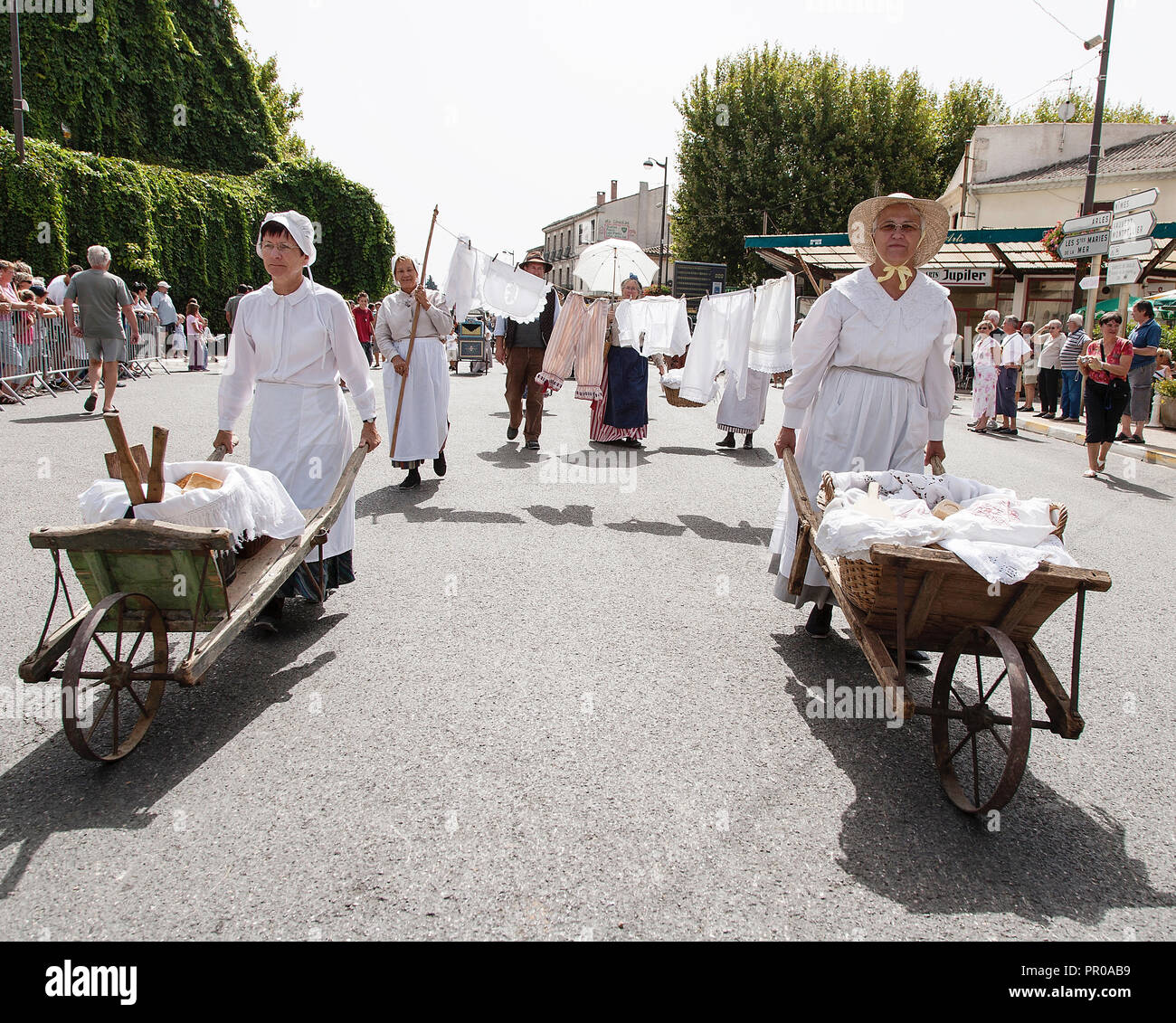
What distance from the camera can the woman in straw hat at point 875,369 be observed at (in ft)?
14.9

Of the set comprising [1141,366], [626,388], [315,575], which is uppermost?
[1141,366]

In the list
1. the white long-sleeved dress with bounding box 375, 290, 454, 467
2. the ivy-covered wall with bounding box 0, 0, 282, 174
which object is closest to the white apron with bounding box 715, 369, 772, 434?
the white long-sleeved dress with bounding box 375, 290, 454, 467

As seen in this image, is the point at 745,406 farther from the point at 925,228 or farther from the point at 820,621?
the point at 820,621

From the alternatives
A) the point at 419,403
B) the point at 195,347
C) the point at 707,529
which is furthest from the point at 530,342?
the point at 195,347

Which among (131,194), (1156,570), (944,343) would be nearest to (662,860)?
(944,343)

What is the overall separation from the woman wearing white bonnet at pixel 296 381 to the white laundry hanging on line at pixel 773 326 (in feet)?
18.5

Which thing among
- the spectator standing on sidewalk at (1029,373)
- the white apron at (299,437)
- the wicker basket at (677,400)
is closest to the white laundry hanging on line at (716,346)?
the wicker basket at (677,400)

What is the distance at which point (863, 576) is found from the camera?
132 inches

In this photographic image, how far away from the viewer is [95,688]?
4.02 meters

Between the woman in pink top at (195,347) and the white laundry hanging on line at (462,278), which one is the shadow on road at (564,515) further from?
the woman in pink top at (195,347)

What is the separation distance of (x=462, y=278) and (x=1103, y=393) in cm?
771

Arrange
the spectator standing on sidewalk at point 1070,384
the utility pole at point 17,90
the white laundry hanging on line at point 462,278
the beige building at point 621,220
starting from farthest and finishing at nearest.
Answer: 1. the beige building at point 621,220
2. the utility pole at point 17,90
3. the spectator standing on sidewalk at point 1070,384
4. the white laundry hanging on line at point 462,278

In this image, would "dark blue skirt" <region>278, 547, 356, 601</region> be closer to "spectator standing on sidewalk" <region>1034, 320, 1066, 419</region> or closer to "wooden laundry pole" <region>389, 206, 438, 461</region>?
"wooden laundry pole" <region>389, 206, 438, 461</region>

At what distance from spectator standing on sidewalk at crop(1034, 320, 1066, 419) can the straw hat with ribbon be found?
1570 centimetres
